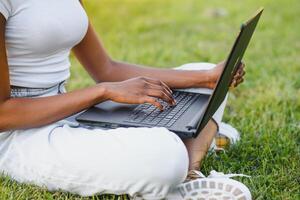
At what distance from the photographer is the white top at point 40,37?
2.07 meters

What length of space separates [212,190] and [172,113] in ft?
1.00

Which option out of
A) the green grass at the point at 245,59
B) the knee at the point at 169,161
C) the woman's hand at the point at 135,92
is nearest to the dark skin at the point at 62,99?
the woman's hand at the point at 135,92

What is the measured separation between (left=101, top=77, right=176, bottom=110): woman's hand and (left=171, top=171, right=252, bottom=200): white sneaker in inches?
11.2

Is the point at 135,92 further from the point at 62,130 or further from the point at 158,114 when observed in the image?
the point at 62,130

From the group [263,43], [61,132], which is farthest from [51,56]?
[263,43]

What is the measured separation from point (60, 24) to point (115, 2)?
437 centimetres

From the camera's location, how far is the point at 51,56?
7.37 feet

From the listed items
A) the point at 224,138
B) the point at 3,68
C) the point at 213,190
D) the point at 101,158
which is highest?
the point at 3,68

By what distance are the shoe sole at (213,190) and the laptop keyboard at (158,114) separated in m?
0.21

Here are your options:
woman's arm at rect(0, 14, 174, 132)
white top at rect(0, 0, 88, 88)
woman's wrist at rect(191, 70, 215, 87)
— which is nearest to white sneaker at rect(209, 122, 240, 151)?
woman's wrist at rect(191, 70, 215, 87)

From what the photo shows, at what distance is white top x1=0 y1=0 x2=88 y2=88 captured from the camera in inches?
81.7

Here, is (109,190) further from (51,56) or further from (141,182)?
(51,56)

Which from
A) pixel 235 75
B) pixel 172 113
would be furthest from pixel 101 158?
pixel 235 75

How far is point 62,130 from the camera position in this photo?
215cm
